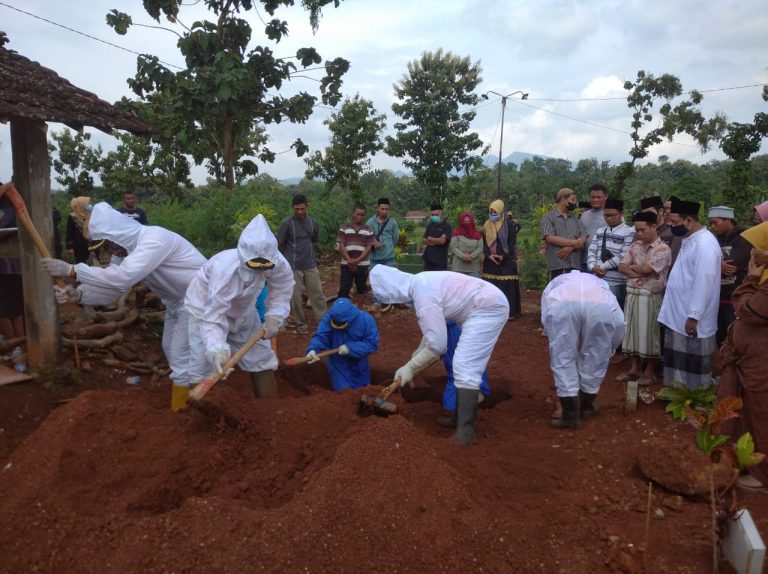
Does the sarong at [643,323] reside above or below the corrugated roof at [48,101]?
below

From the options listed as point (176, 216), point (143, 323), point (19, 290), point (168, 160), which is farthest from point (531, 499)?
point (168, 160)

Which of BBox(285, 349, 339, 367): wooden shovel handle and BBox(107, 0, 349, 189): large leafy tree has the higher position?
BBox(107, 0, 349, 189): large leafy tree

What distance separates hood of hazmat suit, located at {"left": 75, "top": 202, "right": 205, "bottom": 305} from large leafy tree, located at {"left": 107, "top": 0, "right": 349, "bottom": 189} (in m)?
6.26

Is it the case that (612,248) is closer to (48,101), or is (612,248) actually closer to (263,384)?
(263,384)

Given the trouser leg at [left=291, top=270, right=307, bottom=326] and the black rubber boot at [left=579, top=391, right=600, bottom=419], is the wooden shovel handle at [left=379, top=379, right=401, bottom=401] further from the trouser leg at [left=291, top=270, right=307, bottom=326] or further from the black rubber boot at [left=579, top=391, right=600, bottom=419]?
the trouser leg at [left=291, top=270, right=307, bottom=326]

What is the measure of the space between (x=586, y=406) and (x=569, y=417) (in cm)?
25

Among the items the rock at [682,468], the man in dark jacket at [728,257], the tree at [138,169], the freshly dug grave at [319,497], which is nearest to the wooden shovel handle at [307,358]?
the freshly dug grave at [319,497]

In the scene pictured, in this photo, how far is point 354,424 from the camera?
3.62 meters

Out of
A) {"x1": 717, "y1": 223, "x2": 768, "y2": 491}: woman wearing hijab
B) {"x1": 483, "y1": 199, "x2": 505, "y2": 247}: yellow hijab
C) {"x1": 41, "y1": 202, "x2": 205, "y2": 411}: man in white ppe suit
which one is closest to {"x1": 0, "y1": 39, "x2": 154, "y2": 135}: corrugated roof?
{"x1": 41, "y1": 202, "x2": 205, "y2": 411}: man in white ppe suit

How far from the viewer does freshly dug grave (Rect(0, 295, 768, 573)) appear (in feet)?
8.38

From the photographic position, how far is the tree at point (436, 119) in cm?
2227

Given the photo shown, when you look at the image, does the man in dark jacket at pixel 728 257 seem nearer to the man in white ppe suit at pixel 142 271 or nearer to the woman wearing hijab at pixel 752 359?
the woman wearing hijab at pixel 752 359

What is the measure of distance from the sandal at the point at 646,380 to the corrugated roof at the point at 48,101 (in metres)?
4.83

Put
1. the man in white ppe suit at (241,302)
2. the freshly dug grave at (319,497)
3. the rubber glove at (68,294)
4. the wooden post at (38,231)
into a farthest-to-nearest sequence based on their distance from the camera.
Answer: the wooden post at (38,231), the rubber glove at (68,294), the man in white ppe suit at (241,302), the freshly dug grave at (319,497)
